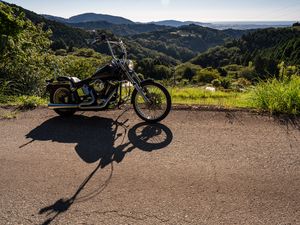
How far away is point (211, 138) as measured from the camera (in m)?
4.27

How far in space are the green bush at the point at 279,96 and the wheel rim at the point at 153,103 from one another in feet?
6.18

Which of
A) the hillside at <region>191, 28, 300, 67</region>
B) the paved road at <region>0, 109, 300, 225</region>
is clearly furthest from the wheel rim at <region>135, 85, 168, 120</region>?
the hillside at <region>191, 28, 300, 67</region>

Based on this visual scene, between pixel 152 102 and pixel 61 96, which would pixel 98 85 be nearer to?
pixel 61 96

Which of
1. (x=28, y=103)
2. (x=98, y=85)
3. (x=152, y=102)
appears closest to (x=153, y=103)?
(x=152, y=102)

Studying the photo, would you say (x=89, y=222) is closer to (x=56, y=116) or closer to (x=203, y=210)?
(x=203, y=210)

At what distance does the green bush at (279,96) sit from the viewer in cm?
519

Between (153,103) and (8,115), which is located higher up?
(153,103)

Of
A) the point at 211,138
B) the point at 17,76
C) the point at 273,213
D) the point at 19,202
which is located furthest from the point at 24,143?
the point at 17,76

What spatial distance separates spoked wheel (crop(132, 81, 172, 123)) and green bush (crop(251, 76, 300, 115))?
1.89 m

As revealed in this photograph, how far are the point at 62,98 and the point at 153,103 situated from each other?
5.69ft

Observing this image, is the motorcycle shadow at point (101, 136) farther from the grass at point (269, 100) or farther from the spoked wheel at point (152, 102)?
the grass at point (269, 100)

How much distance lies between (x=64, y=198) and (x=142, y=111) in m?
2.53

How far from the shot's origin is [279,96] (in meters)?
5.41

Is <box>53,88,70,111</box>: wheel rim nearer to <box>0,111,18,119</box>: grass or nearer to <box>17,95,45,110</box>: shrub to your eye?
<box>17,95,45,110</box>: shrub
